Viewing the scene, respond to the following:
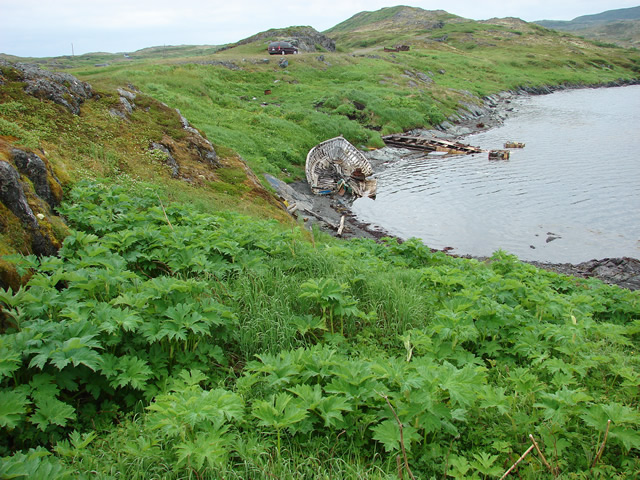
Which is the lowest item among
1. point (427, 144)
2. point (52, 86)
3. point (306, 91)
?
point (427, 144)

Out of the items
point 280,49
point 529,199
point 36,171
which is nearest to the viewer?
point 36,171

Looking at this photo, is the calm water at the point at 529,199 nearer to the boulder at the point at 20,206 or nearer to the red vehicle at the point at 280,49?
the boulder at the point at 20,206

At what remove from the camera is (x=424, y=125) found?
131 feet

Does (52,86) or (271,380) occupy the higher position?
(52,86)

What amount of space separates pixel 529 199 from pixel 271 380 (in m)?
21.1

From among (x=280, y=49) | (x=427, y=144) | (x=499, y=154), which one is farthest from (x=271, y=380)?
(x=280, y=49)

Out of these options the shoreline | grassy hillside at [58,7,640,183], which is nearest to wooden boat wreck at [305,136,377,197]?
the shoreline

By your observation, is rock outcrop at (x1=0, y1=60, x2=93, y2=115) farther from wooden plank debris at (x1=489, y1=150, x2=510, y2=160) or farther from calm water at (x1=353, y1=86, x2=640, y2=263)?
wooden plank debris at (x1=489, y1=150, x2=510, y2=160)

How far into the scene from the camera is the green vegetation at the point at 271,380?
11.0ft

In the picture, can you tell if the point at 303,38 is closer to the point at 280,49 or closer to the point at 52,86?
the point at 280,49

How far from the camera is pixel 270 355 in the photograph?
13.8 ft

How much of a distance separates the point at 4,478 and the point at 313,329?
3.54 metres

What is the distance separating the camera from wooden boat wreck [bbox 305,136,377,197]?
22.8 m

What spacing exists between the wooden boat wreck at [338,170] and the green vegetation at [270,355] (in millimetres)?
12402
